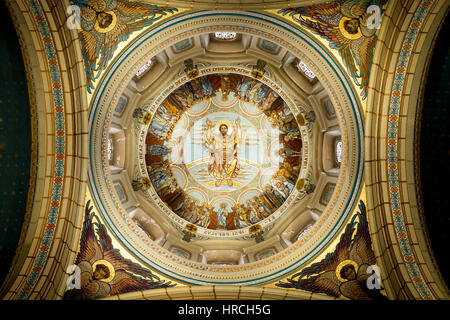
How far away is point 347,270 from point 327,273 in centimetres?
62

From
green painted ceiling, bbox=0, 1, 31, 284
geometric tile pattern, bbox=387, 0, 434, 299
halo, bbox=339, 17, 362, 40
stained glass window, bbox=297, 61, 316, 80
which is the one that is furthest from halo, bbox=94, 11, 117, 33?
geometric tile pattern, bbox=387, 0, 434, 299

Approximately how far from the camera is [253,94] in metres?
15.1

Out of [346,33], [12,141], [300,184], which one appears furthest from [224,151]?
[12,141]

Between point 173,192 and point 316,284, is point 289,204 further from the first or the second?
point 173,192

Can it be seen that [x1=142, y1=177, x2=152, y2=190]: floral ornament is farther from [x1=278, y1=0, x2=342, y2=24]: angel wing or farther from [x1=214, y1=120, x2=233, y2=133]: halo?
[x1=278, y1=0, x2=342, y2=24]: angel wing

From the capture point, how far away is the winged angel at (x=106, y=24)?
9.69m

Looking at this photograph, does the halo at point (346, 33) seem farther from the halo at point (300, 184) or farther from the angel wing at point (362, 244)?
the halo at point (300, 184)

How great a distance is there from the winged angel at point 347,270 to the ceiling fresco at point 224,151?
157 inches

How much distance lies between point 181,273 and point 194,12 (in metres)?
8.36

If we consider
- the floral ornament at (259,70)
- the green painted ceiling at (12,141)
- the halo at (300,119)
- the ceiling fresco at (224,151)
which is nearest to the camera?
the green painted ceiling at (12,141)

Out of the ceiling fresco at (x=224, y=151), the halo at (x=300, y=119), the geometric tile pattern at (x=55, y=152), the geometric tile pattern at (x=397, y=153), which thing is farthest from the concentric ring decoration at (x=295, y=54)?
the ceiling fresco at (x=224, y=151)

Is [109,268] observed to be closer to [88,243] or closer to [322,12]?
[88,243]

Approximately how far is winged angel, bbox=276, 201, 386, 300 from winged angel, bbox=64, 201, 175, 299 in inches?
183
